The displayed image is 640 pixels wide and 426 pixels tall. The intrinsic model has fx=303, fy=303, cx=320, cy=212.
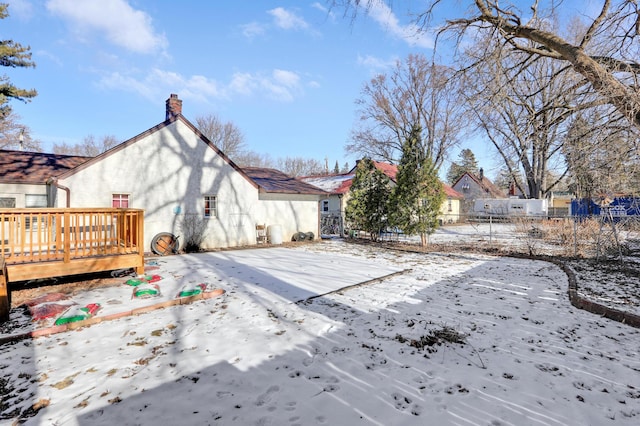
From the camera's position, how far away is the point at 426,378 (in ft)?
9.81

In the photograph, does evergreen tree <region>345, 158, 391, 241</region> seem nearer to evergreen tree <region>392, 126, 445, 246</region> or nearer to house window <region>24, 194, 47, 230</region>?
evergreen tree <region>392, 126, 445, 246</region>

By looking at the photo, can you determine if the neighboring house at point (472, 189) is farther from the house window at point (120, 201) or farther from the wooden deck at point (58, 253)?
the wooden deck at point (58, 253)

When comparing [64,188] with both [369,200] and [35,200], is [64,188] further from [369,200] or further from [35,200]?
[369,200]

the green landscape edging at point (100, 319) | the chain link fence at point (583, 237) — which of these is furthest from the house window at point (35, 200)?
the chain link fence at point (583, 237)

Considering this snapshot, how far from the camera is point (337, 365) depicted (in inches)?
127

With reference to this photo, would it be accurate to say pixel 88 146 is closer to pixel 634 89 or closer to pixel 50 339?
pixel 50 339

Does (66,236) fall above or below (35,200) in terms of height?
below

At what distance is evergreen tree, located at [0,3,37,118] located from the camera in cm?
1419

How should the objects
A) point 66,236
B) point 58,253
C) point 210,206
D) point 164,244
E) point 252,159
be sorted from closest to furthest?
point 66,236 < point 58,253 < point 164,244 < point 210,206 < point 252,159

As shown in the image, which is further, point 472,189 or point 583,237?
point 472,189

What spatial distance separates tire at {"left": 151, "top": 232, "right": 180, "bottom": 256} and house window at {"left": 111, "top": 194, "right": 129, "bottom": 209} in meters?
1.57

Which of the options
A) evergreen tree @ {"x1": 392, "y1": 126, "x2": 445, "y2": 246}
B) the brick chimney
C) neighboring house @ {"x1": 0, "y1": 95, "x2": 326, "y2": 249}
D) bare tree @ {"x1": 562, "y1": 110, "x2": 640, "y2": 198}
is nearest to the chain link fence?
evergreen tree @ {"x1": 392, "y1": 126, "x2": 445, "y2": 246}

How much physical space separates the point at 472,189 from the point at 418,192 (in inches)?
1191

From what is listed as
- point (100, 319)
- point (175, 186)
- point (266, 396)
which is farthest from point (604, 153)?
point (175, 186)
